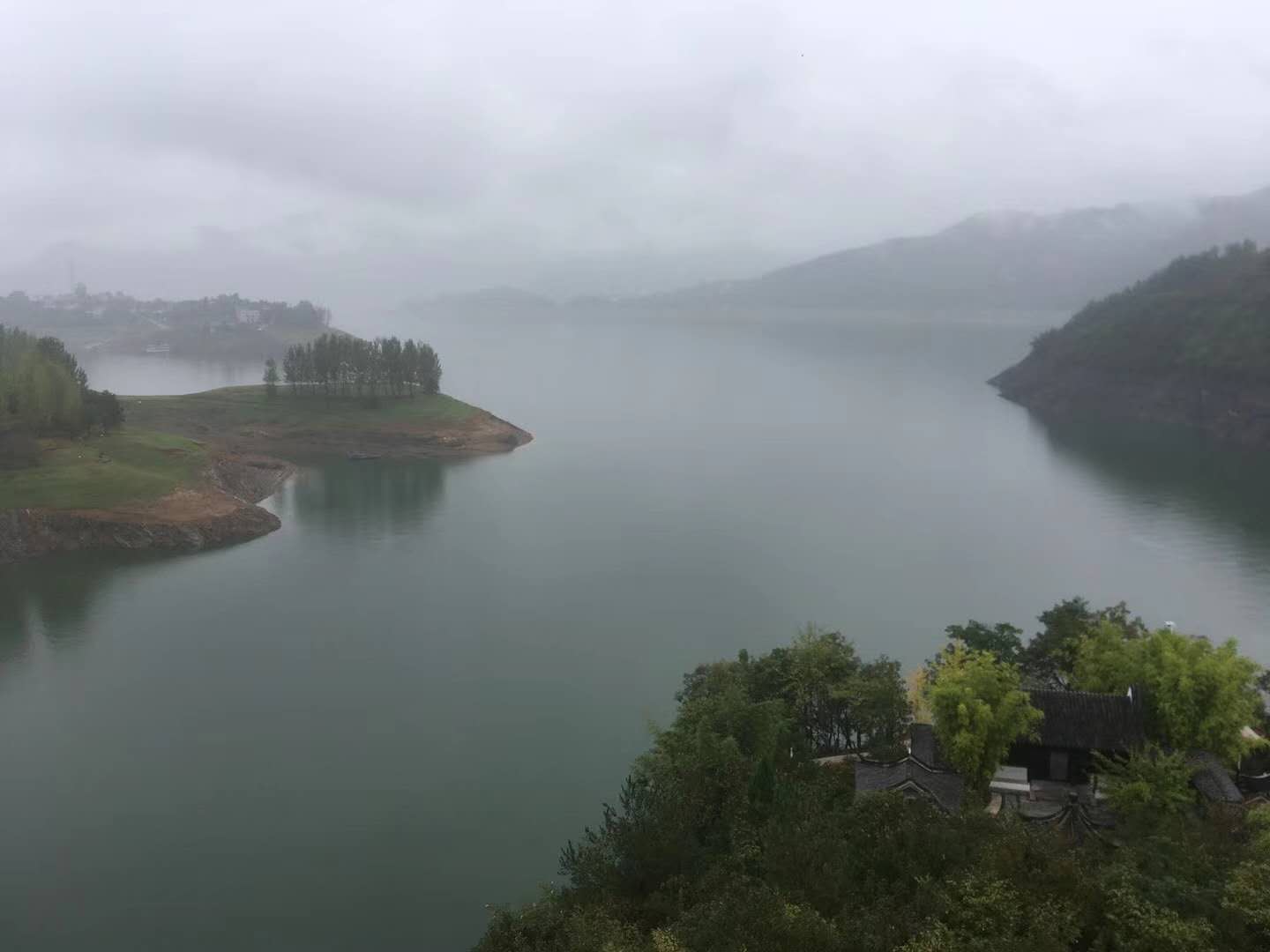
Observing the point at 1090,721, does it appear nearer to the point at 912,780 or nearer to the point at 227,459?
the point at 912,780

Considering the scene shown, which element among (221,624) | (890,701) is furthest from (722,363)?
(890,701)

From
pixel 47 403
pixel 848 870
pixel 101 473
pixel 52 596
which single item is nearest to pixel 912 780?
pixel 848 870

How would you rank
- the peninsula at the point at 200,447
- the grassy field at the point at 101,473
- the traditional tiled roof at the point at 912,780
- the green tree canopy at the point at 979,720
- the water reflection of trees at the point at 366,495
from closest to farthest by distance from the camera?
the traditional tiled roof at the point at 912,780, the green tree canopy at the point at 979,720, the peninsula at the point at 200,447, the grassy field at the point at 101,473, the water reflection of trees at the point at 366,495

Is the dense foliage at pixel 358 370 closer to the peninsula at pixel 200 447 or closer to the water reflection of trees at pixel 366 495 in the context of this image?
the peninsula at pixel 200 447

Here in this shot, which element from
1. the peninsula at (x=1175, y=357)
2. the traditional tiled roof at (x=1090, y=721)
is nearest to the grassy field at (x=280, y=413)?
the peninsula at (x=1175, y=357)

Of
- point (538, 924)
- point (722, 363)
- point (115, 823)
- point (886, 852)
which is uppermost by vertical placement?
point (722, 363)

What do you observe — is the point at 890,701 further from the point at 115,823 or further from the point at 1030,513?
the point at 1030,513
